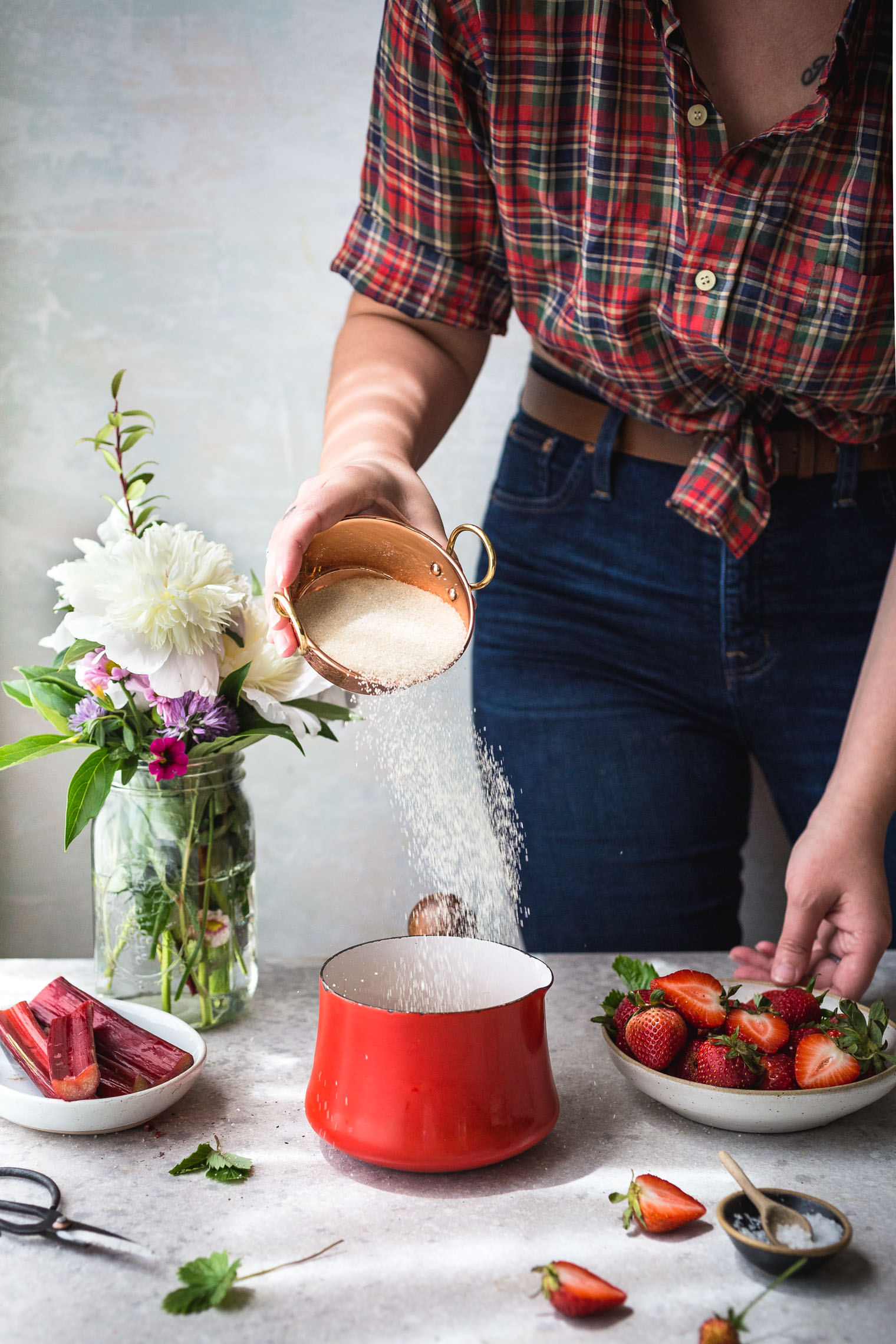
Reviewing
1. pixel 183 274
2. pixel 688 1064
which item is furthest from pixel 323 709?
pixel 183 274

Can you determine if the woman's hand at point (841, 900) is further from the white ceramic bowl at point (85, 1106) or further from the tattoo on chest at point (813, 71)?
the tattoo on chest at point (813, 71)

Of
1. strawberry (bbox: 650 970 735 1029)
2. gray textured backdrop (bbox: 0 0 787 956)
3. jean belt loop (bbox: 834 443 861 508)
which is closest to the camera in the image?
strawberry (bbox: 650 970 735 1029)

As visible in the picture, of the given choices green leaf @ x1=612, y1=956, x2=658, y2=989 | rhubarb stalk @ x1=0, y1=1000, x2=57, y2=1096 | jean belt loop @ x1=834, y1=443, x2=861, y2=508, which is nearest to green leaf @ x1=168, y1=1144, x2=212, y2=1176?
rhubarb stalk @ x1=0, y1=1000, x2=57, y2=1096

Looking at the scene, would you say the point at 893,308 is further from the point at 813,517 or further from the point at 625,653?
the point at 625,653

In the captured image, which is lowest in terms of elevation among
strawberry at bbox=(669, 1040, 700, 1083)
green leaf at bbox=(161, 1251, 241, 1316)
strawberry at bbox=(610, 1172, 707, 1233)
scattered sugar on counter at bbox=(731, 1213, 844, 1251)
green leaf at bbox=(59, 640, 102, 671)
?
green leaf at bbox=(161, 1251, 241, 1316)

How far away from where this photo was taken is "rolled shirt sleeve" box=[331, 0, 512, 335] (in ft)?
3.64

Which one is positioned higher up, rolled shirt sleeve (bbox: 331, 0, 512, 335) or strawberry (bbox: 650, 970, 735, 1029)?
rolled shirt sleeve (bbox: 331, 0, 512, 335)

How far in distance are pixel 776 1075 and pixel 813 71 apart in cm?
87

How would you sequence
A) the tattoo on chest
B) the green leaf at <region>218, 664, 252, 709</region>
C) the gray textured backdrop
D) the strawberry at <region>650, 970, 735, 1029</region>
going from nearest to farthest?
the strawberry at <region>650, 970, 735, 1029</region>
the green leaf at <region>218, 664, 252, 709</region>
the tattoo on chest
the gray textured backdrop

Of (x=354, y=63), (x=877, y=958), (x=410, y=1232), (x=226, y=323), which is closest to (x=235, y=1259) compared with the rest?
(x=410, y=1232)

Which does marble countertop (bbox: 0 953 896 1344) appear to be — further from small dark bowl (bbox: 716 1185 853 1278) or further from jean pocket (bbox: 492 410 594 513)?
jean pocket (bbox: 492 410 594 513)

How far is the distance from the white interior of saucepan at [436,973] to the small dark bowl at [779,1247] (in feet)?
0.71

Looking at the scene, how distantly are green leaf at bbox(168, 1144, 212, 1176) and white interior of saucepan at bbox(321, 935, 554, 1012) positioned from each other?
0.15 m

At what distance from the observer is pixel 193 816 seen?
0.94 meters
